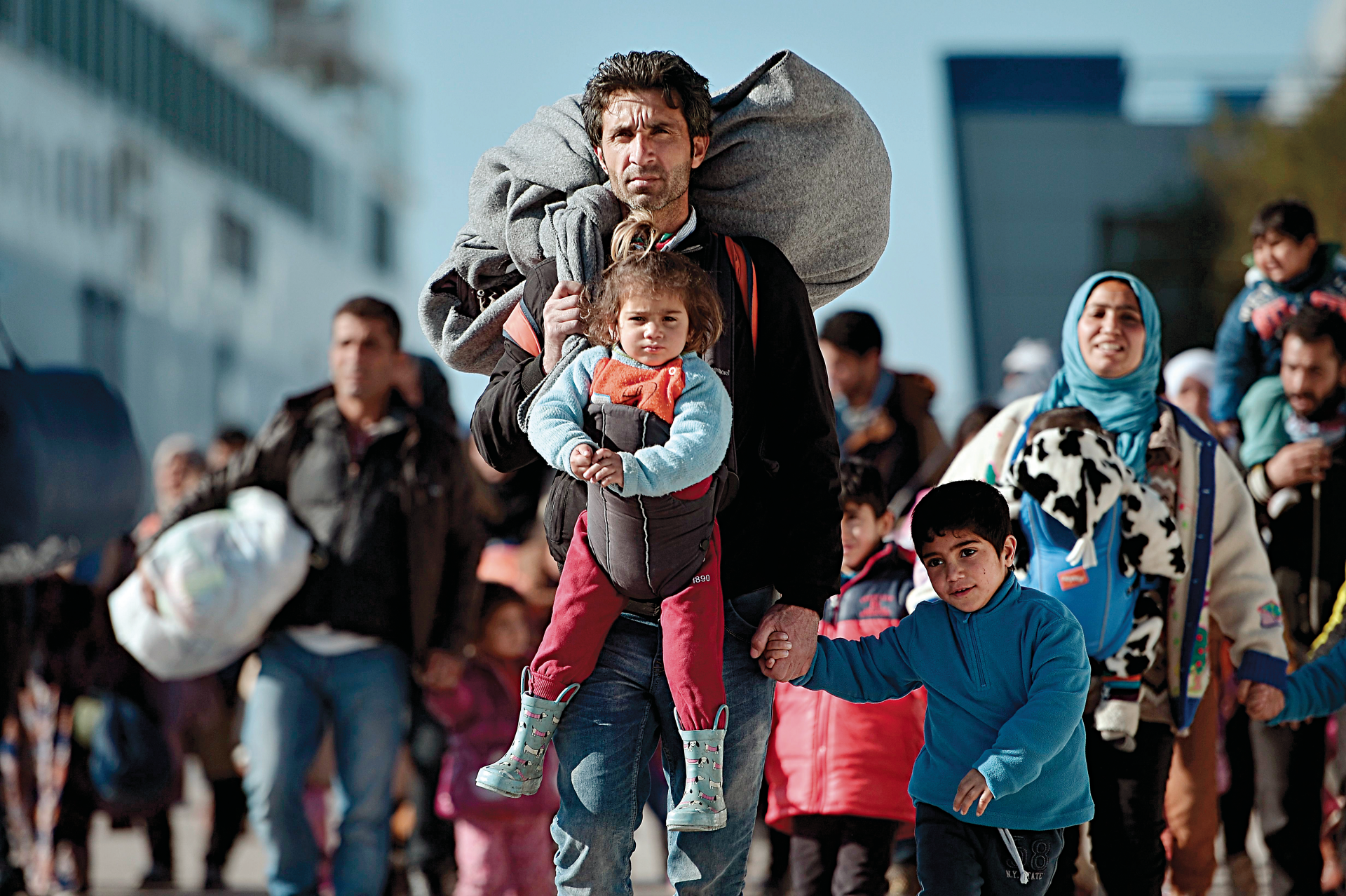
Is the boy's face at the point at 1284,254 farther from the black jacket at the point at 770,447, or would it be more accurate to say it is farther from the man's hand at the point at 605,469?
the man's hand at the point at 605,469

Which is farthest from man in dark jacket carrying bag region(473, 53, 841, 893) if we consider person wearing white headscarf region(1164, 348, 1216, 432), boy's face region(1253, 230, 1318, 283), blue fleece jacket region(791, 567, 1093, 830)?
boy's face region(1253, 230, 1318, 283)

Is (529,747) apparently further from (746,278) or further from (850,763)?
(850,763)

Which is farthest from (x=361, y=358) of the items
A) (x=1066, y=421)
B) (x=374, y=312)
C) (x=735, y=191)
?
(x=735, y=191)

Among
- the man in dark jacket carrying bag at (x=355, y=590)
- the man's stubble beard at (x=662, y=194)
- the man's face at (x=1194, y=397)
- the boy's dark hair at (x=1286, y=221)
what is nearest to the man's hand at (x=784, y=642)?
the man's stubble beard at (x=662, y=194)

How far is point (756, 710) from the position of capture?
336 cm

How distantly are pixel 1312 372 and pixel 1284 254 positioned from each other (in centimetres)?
71

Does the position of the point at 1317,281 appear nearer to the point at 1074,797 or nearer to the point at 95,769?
the point at 1074,797

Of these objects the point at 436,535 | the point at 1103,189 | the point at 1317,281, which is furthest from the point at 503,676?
the point at 1103,189

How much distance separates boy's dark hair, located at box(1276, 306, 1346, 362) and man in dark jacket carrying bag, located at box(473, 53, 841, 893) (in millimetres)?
2871

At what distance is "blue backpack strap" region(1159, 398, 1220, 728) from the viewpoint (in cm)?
445

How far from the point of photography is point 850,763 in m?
4.62

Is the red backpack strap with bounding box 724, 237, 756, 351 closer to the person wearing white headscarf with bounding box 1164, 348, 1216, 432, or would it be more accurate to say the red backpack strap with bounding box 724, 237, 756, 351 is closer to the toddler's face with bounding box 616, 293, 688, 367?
the toddler's face with bounding box 616, 293, 688, 367

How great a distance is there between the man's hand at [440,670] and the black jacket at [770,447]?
261cm

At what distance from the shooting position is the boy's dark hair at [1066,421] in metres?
4.42
